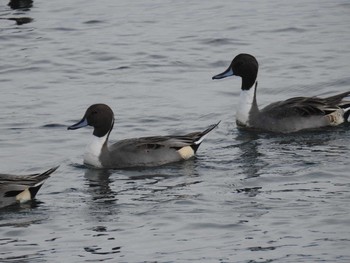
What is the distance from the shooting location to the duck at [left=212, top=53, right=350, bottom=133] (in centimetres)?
1697

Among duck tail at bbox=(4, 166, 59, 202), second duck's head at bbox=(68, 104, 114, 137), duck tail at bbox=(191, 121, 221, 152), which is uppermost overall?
second duck's head at bbox=(68, 104, 114, 137)

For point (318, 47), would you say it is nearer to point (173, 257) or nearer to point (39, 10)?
point (39, 10)

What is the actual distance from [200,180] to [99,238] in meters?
2.46

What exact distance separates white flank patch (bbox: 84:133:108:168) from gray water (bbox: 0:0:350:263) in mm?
148

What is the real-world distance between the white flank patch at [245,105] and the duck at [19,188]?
4.19 m

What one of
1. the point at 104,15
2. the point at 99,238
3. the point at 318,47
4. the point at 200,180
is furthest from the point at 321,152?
the point at 104,15

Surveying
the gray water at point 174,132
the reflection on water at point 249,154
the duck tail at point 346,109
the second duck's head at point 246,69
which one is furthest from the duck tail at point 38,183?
the duck tail at point 346,109

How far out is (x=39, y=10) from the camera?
26.7 meters

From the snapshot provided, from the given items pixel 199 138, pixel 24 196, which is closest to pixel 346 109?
pixel 199 138

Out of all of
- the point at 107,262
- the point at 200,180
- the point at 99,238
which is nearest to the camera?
the point at 107,262

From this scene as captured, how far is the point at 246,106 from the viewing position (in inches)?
691

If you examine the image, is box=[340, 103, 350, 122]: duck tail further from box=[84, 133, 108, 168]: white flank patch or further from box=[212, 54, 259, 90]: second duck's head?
box=[84, 133, 108, 168]: white flank patch

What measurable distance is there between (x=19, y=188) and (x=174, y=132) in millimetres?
3822

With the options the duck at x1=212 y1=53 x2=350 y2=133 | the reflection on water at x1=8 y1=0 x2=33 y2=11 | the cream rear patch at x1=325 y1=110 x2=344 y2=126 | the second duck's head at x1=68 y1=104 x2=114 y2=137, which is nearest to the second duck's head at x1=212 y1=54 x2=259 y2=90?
the duck at x1=212 y1=53 x2=350 y2=133
